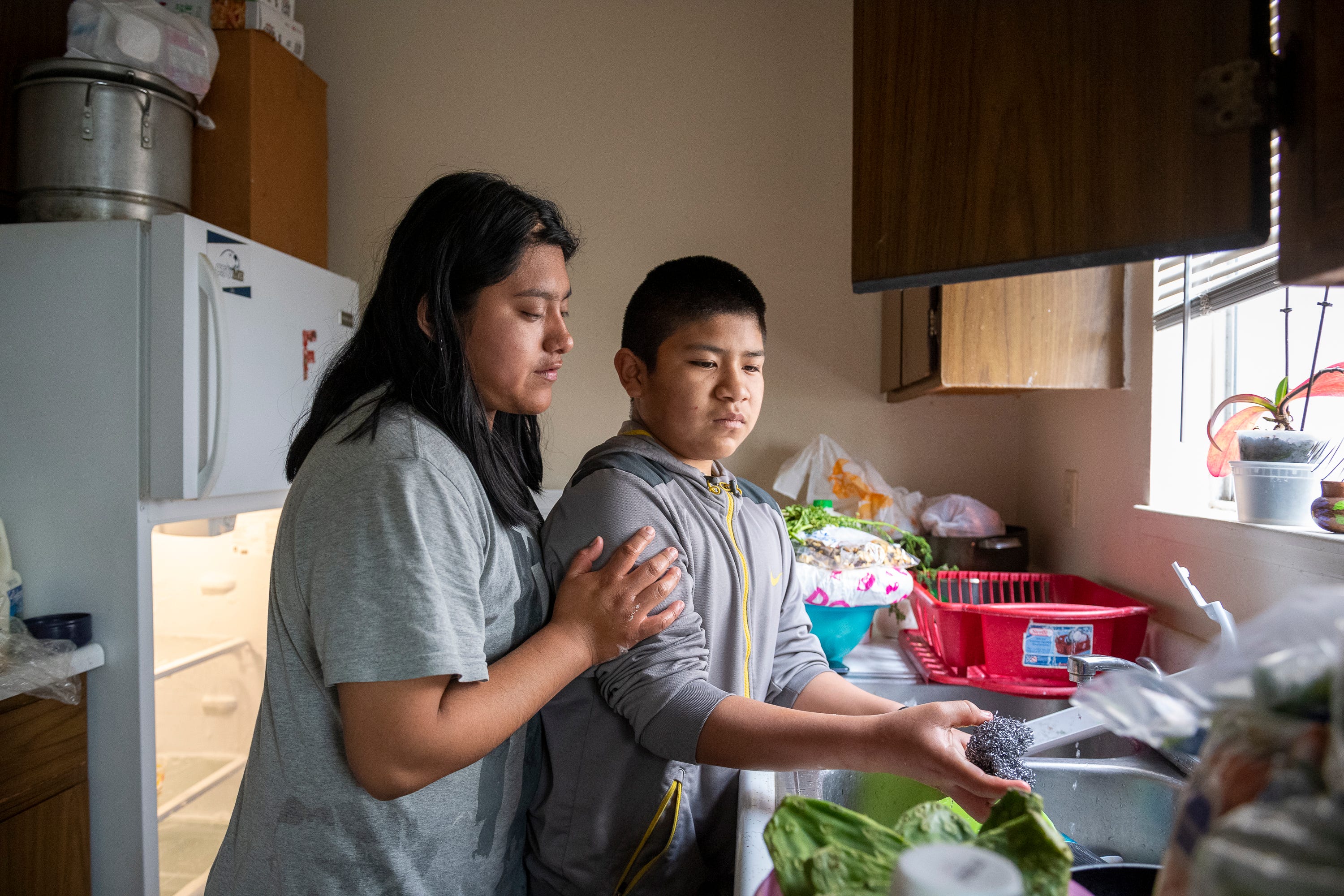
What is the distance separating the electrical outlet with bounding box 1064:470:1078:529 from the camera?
177 centimetres

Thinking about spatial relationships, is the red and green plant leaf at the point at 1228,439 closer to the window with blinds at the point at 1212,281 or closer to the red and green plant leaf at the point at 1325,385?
the red and green plant leaf at the point at 1325,385

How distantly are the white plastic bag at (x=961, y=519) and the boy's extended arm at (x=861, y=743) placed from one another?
3.97 feet

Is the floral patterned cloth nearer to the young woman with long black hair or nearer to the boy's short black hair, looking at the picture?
the boy's short black hair

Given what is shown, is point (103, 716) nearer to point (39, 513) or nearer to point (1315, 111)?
point (39, 513)

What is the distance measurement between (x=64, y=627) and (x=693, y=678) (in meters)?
1.35

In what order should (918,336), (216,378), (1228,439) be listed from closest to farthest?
1. (1228,439)
2. (216,378)
3. (918,336)

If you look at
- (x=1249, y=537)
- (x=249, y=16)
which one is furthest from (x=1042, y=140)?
(x=249, y=16)

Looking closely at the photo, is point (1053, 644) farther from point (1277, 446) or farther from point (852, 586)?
point (1277, 446)

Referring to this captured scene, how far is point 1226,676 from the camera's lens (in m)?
0.31

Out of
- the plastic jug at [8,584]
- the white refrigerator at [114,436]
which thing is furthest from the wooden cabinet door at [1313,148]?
the plastic jug at [8,584]

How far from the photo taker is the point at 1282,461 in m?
1.09

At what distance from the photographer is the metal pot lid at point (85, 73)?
177 cm

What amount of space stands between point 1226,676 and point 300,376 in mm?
2128

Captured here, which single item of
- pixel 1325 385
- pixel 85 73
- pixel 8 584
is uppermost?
pixel 85 73
